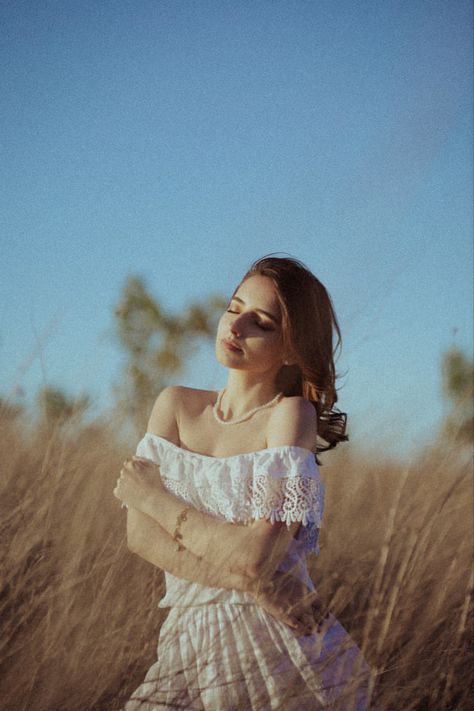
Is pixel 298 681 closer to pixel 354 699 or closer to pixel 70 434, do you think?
pixel 354 699

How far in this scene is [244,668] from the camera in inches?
61.0

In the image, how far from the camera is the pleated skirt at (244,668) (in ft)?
5.06

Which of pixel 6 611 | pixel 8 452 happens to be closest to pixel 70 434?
pixel 8 452

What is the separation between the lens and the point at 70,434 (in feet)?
8.53

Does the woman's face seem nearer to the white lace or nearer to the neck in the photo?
the neck

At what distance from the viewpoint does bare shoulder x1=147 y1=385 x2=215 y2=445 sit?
1.90m

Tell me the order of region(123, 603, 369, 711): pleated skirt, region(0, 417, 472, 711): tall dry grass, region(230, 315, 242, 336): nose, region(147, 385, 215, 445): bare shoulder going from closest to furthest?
region(123, 603, 369, 711): pleated skirt, region(0, 417, 472, 711): tall dry grass, region(230, 315, 242, 336): nose, region(147, 385, 215, 445): bare shoulder

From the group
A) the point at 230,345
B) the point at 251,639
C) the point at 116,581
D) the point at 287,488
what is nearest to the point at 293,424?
the point at 287,488

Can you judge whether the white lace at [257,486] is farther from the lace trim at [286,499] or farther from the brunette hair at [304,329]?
the brunette hair at [304,329]

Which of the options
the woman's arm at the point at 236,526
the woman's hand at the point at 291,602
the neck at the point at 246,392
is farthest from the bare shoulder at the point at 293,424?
the woman's hand at the point at 291,602

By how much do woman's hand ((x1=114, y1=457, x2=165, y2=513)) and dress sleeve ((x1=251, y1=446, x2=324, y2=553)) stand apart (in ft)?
0.85

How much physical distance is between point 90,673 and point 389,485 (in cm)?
284

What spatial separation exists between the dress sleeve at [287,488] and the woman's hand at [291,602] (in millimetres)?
144

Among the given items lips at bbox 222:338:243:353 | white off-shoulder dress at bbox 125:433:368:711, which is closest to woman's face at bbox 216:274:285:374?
lips at bbox 222:338:243:353
